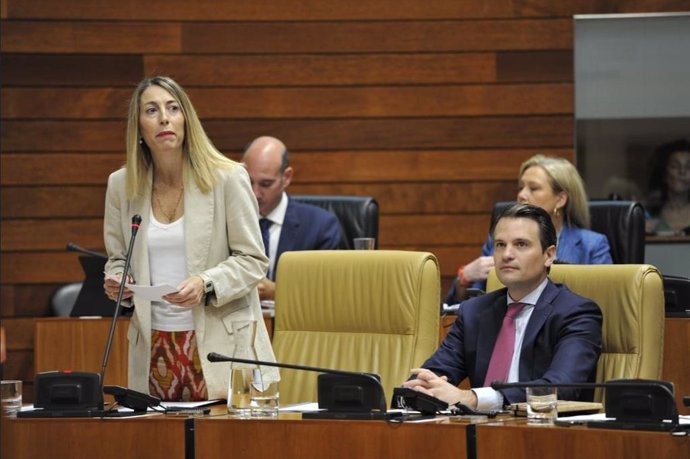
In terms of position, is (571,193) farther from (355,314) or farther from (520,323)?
(520,323)

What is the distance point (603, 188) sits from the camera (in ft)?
20.8

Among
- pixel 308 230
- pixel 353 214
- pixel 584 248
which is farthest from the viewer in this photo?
pixel 353 214

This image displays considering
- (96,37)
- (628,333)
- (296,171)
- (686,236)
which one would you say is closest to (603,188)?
(686,236)

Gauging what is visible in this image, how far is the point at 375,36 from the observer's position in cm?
619

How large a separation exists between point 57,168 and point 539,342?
12.0 ft

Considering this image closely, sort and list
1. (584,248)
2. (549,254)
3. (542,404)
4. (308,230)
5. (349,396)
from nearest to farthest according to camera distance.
A: (542,404)
(349,396)
(549,254)
(584,248)
(308,230)

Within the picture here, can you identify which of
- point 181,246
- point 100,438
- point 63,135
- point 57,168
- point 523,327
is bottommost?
point 100,438

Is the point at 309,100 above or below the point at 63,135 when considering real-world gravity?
above

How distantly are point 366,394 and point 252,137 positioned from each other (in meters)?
3.74

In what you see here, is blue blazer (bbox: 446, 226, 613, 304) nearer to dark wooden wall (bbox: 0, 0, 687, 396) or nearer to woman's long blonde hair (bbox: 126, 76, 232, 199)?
dark wooden wall (bbox: 0, 0, 687, 396)

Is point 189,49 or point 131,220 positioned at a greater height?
point 189,49

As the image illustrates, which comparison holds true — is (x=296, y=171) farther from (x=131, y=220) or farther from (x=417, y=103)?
(x=131, y=220)

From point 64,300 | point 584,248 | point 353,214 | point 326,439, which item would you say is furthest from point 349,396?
point 64,300

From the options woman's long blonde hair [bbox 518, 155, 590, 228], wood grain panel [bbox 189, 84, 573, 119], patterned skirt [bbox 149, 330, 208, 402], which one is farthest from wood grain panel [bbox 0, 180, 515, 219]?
patterned skirt [bbox 149, 330, 208, 402]
